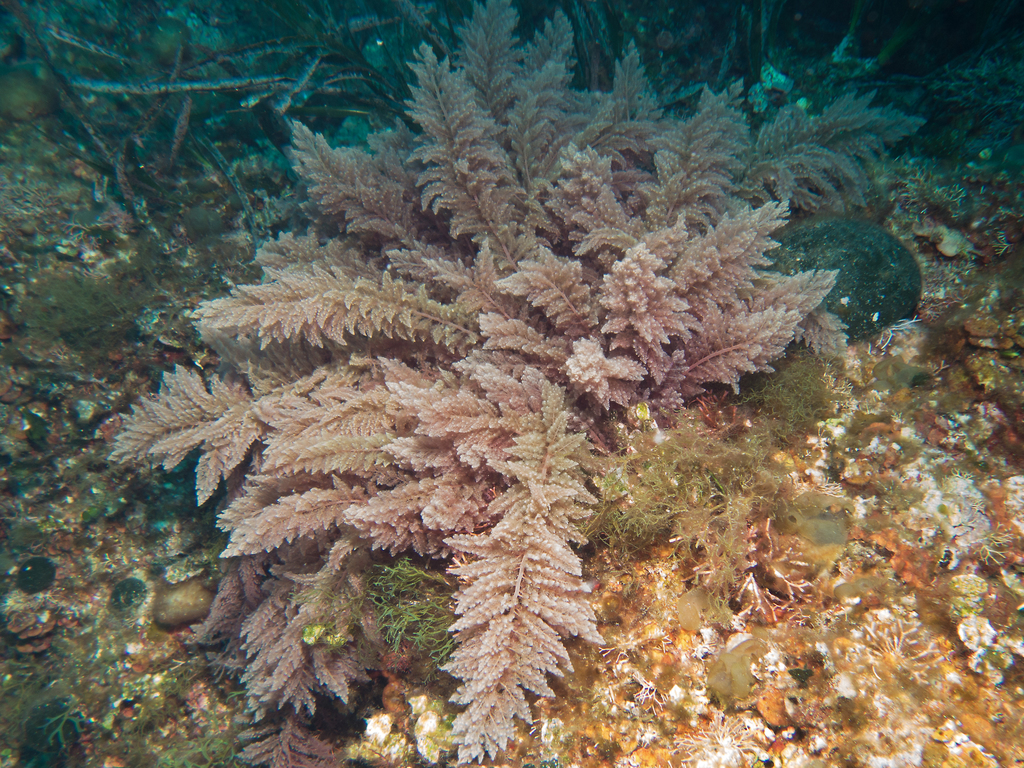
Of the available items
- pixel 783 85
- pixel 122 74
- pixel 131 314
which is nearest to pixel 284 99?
pixel 122 74

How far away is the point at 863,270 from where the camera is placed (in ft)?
8.52

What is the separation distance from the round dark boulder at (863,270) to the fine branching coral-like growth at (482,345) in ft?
0.72

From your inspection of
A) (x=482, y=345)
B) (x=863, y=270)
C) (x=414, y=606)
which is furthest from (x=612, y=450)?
(x=863, y=270)

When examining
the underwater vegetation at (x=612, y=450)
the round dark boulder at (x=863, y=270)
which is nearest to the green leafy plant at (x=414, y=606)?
the underwater vegetation at (x=612, y=450)

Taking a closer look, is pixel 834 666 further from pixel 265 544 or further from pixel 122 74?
pixel 122 74

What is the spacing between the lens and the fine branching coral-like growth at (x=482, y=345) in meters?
2.24

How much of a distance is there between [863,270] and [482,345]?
2.14m

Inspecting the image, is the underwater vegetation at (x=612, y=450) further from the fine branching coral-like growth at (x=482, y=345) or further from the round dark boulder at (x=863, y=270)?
the fine branching coral-like growth at (x=482, y=345)

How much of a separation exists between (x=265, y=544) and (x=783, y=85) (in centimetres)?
462

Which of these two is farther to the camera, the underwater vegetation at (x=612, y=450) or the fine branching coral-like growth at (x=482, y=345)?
the fine branching coral-like growth at (x=482, y=345)

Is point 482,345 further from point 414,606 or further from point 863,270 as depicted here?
point 863,270

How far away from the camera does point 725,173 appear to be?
2.81 metres

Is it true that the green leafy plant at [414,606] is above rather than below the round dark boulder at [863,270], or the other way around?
below

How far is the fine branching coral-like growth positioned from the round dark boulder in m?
0.22
